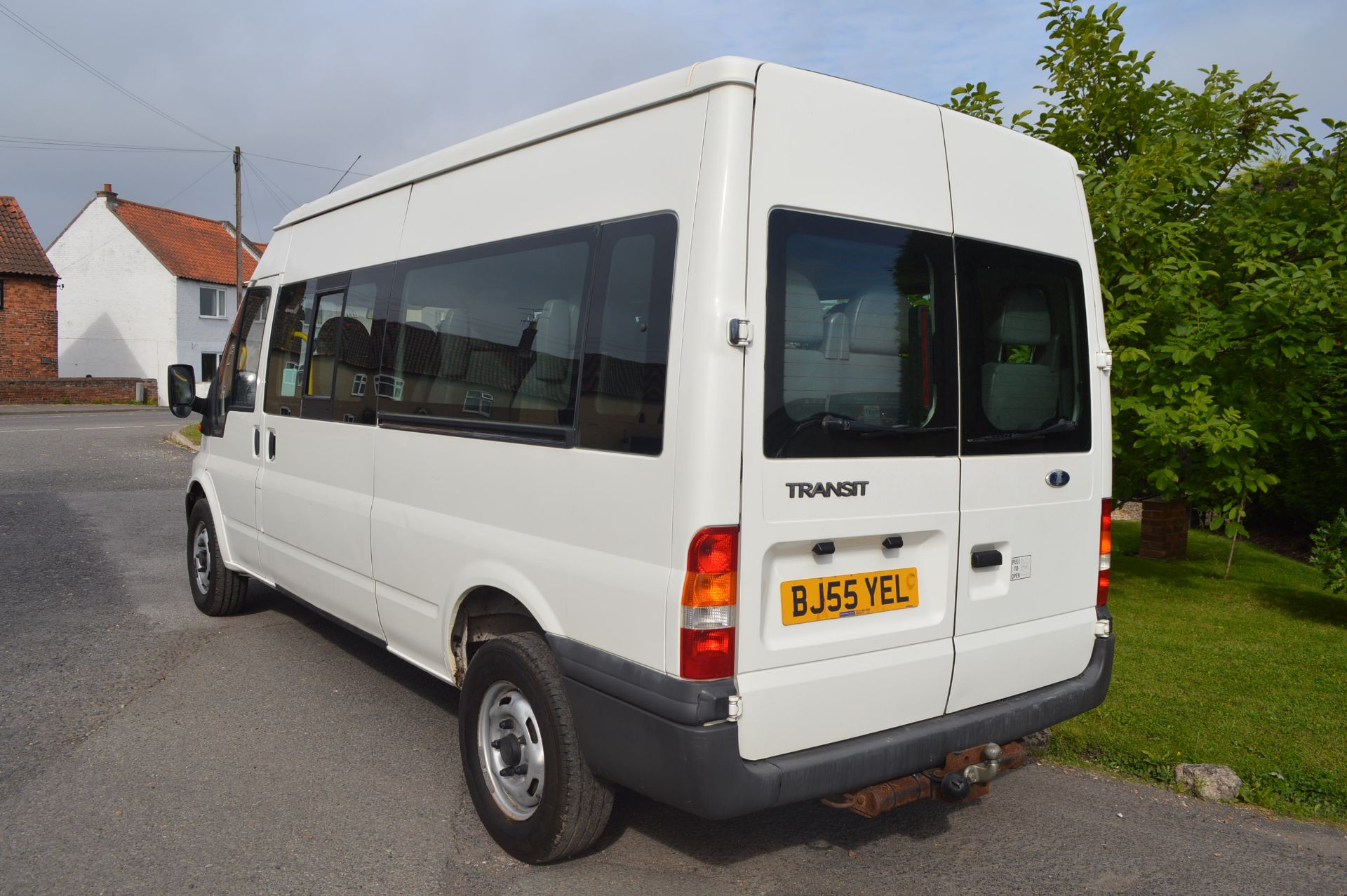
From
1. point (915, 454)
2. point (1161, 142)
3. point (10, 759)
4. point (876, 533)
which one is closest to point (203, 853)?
point (10, 759)

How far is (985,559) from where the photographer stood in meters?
3.53

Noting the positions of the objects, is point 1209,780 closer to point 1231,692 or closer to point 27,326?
point 1231,692

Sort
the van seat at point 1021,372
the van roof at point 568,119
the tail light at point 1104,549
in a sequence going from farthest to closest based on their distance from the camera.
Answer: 1. the tail light at point 1104,549
2. the van seat at point 1021,372
3. the van roof at point 568,119

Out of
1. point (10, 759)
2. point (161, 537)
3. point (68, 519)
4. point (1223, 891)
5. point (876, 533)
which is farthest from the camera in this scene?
point (68, 519)

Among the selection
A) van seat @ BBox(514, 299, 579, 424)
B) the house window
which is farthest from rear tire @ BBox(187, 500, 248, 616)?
the house window

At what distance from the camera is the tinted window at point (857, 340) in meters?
3.05

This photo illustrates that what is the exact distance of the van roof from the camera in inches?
118

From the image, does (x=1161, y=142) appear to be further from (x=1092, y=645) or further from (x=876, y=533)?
(x=876, y=533)

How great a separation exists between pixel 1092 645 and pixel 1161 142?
13.4 ft

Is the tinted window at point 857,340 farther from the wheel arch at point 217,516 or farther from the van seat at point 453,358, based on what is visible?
the wheel arch at point 217,516

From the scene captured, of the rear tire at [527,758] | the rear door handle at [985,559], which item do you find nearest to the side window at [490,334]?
the rear tire at [527,758]

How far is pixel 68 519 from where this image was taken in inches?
419

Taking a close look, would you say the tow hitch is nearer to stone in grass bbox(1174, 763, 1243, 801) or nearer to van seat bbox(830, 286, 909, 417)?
van seat bbox(830, 286, 909, 417)

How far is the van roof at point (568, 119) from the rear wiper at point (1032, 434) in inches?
57.4
